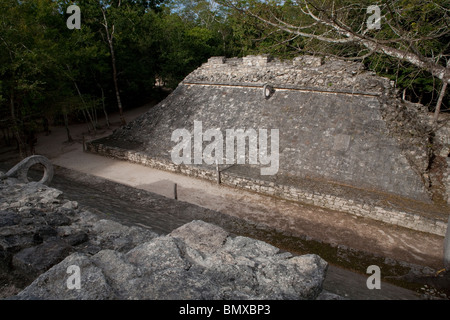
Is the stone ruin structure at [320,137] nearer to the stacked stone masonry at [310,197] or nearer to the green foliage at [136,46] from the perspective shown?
the stacked stone masonry at [310,197]

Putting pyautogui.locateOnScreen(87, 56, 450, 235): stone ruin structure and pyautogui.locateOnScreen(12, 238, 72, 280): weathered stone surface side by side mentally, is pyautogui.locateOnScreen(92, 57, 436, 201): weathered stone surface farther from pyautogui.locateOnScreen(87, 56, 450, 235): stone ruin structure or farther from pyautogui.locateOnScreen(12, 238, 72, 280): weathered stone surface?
pyautogui.locateOnScreen(12, 238, 72, 280): weathered stone surface

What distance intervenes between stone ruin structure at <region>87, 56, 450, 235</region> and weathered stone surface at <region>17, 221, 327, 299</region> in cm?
612

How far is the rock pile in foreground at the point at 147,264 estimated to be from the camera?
2135 mm

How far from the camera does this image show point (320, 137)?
35.0 ft

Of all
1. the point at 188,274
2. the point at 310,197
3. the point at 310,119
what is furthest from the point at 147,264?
the point at 310,119

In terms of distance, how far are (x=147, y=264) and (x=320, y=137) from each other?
935cm

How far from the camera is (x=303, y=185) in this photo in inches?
379

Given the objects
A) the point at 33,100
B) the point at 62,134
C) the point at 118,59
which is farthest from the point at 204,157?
the point at 118,59

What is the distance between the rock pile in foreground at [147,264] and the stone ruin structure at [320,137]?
6.10 m

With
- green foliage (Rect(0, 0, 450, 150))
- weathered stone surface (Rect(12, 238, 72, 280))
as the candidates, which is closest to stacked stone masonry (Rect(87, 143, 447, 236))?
green foliage (Rect(0, 0, 450, 150))

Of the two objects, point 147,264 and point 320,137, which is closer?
point 147,264

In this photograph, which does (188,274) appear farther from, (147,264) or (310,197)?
(310,197)
